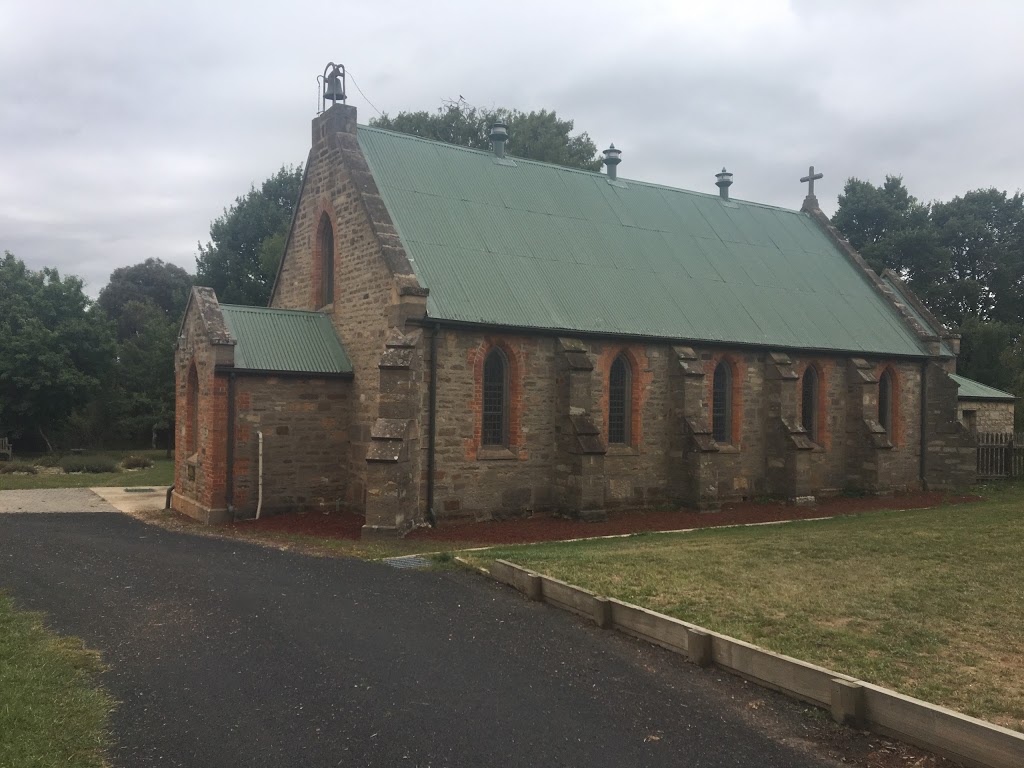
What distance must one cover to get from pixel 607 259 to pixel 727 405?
5444 millimetres

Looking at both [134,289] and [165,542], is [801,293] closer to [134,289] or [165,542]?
[165,542]

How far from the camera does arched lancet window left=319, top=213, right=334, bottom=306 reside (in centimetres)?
2192

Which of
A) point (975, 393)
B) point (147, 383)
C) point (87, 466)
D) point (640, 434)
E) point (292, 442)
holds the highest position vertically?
point (147, 383)

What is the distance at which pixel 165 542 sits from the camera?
15.9 m

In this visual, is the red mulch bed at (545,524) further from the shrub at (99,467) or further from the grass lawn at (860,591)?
the shrub at (99,467)

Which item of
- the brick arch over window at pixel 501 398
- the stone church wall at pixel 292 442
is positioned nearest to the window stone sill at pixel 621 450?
the brick arch over window at pixel 501 398

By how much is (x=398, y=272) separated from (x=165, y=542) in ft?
24.3

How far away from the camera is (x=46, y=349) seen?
38438 millimetres

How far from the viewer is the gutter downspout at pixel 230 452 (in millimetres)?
18344

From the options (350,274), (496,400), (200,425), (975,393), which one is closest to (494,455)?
(496,400)

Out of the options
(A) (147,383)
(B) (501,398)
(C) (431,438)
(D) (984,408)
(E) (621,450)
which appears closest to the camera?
(C) (431,438)

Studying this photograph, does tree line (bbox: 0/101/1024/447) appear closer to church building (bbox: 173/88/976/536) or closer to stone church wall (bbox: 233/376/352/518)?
church building (bbox: 173/88/976/536)

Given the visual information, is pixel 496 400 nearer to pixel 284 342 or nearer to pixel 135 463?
pixel 284 342

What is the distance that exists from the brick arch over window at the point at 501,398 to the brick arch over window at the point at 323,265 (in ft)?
18.3
